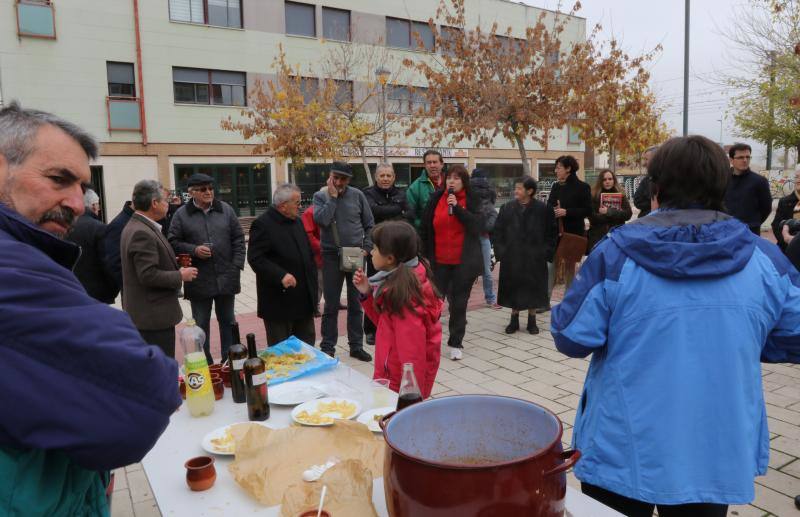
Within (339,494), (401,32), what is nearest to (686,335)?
(339,494)

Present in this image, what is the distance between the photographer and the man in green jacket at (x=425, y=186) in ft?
20.5

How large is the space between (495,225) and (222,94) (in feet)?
57.4

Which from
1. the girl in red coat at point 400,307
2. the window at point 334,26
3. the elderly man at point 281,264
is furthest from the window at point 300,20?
the girl in red coat at point 400,307

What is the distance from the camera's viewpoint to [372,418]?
2.14 metres

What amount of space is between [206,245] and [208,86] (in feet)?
58.9

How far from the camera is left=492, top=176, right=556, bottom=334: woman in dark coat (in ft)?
20.6

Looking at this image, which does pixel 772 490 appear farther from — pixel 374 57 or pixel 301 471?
pixel 374 57

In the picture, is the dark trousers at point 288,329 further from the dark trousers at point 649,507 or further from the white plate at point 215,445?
the dark trousers at point 649,507

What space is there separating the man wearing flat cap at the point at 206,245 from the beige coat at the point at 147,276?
716mm

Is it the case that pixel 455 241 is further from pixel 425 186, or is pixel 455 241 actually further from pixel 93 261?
pixel 93 261

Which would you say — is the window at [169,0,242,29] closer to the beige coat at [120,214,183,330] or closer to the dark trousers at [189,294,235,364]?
the dark trousers at [189,294,235,364]

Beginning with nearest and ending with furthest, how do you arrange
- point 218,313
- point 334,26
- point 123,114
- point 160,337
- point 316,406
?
point 316,406
point 160,337
point 218,313
point 123,114
point 334,26

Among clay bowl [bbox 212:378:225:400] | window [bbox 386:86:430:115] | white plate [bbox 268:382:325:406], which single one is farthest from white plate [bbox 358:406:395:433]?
window [bbox 386:86:430:115]

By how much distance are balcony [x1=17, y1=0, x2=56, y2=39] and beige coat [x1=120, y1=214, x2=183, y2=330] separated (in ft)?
58.3
